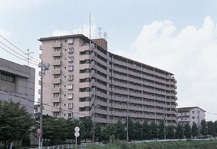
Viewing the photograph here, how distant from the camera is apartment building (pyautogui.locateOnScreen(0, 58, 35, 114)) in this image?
51469 mm

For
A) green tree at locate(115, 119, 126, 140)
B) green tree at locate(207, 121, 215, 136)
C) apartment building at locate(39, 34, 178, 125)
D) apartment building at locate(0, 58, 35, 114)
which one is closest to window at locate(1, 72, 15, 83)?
apartment building at locate(0, 58, 35, 114)

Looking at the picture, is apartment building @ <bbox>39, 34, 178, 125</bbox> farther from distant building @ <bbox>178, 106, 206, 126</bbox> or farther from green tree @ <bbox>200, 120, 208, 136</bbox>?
distant building @ <bbox>178, 106, 206, 126</bbox>

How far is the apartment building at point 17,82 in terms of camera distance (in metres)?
51.5

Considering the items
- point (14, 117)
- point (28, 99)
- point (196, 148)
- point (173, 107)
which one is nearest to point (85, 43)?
point (28, 99)

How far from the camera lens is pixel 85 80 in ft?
278

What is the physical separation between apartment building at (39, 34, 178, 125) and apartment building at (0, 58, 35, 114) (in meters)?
19.6

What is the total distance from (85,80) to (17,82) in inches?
1250

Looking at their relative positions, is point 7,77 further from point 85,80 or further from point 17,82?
point 85,80

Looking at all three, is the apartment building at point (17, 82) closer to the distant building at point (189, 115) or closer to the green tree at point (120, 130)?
the green tree at point (120, 130)

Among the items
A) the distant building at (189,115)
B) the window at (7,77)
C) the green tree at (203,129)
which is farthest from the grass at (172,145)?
the distant building at (189,115)

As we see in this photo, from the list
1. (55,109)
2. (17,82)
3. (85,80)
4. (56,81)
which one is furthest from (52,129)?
(56,81)

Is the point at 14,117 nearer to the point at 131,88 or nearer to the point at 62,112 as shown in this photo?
the point at 62,112

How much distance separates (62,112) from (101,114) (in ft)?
41.0

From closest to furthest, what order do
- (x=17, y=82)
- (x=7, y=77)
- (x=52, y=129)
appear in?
(x=7, y=77) < (x=52, y=129) < (x=17, y=82)
